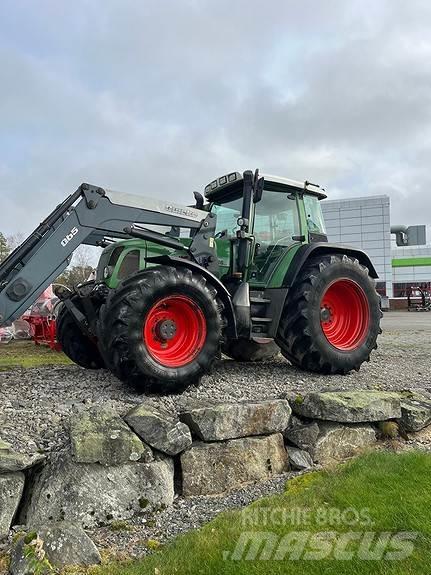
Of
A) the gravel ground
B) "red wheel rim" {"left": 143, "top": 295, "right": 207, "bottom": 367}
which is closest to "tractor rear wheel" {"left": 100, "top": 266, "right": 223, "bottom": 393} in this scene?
"red wheel rim" {"left": 143, "top": 295, "right": 207, "bottom": 367}

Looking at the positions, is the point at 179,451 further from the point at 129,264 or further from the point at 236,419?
the point at 129,264

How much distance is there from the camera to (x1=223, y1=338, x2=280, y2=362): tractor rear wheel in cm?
707

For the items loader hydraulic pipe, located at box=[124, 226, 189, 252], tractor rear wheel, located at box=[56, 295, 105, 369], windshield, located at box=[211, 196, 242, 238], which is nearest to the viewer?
loader hydraulic pipe, located at box=[124, 226, 189, 252]

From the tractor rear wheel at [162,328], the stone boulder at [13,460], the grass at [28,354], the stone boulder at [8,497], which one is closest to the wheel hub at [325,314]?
the tractor rear wheel at [162,328]

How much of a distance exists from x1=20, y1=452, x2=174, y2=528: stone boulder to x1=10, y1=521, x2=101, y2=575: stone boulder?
0.32m

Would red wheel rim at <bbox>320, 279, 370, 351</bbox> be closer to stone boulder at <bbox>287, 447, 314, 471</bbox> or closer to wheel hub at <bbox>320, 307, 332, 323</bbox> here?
wheel hub at <bbox>320, 307, 332, 323</bbox>

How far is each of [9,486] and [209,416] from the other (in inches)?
60.8

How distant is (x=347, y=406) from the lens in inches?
178

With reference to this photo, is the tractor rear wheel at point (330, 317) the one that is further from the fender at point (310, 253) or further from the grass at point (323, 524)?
the grass at point (323, 524)

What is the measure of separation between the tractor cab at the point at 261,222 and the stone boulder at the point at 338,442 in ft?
6.42

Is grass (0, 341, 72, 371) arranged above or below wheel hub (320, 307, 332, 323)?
below

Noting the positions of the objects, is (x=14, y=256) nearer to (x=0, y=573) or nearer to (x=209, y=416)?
(x=209, y=416)

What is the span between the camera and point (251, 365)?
686cm

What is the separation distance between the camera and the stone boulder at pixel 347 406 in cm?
450
